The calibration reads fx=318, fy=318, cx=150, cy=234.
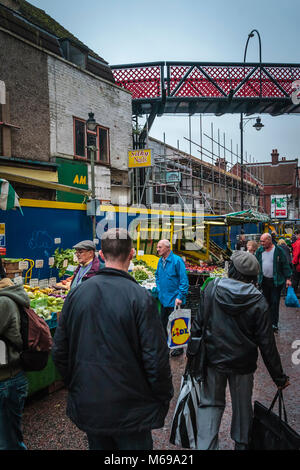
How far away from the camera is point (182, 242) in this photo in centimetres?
1109

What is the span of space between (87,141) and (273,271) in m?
10.1

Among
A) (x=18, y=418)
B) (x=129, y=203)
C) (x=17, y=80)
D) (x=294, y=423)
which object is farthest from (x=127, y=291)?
(x=129, y=203)

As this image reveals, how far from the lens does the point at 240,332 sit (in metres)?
2.69

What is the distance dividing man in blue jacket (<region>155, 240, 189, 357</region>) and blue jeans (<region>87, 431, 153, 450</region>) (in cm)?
343

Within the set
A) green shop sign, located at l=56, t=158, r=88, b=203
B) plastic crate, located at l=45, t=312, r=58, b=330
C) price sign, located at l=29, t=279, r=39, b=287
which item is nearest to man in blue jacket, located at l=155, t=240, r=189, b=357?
plastic crate, located at l=45, t=312, r=58, b=330

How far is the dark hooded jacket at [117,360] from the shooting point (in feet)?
6.21

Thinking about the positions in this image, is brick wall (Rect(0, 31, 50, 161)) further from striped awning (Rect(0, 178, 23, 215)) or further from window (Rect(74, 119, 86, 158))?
striped awning (Rect(0, 178, 23, 215))

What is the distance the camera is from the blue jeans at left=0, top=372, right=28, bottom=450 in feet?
8.01

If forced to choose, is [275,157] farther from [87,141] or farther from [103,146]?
[87,141]

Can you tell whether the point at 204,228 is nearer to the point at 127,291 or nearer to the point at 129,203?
the point at 129,203

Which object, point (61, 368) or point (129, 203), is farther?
point (129, 203)

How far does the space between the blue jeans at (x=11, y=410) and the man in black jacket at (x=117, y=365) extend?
73 centimetres

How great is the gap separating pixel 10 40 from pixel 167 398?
12.6 m

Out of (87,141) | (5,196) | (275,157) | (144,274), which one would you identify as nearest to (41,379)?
(5,196)
